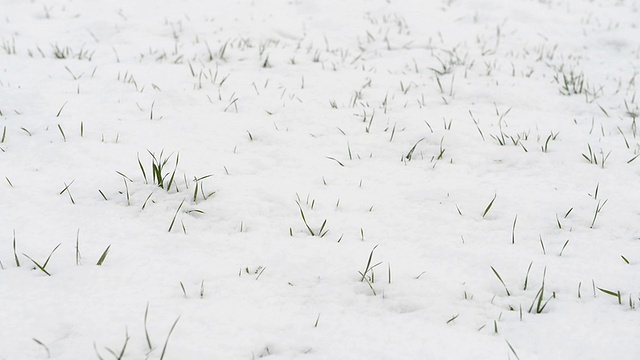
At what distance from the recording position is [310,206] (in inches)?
105

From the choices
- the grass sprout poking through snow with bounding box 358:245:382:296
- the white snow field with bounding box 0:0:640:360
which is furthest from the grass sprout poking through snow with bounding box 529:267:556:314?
the grass sprout poking through snow with bounding box 358:245:382:296

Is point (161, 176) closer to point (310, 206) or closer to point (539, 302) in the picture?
point (310, 206)

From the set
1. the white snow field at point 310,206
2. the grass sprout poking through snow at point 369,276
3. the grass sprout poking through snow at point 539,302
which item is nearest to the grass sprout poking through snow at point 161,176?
the white snow field at point 310,206

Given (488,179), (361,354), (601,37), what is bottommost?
(361,354)

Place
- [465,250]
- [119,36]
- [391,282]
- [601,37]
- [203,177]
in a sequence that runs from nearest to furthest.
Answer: [391,282] < [465,250] < [203,177] < [119,36] < [601,37]

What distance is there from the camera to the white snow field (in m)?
1.83

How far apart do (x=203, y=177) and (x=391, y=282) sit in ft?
3.91

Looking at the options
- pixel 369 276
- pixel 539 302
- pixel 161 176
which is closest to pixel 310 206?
pixel 369 276

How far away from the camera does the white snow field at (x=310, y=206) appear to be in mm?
1835

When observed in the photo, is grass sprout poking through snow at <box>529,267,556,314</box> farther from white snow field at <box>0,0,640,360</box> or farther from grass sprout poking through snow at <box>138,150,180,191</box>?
grass sprout poking through snow at <box>138,150,180,191</box>

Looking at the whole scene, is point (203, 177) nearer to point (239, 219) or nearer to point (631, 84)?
point (239, 219)

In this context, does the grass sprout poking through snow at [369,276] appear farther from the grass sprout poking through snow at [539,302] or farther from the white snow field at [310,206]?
the grass sprout poking through snow at [539,302]

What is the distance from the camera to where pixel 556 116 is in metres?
4.03

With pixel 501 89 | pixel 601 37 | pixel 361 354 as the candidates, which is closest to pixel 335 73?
pixel 501 89
